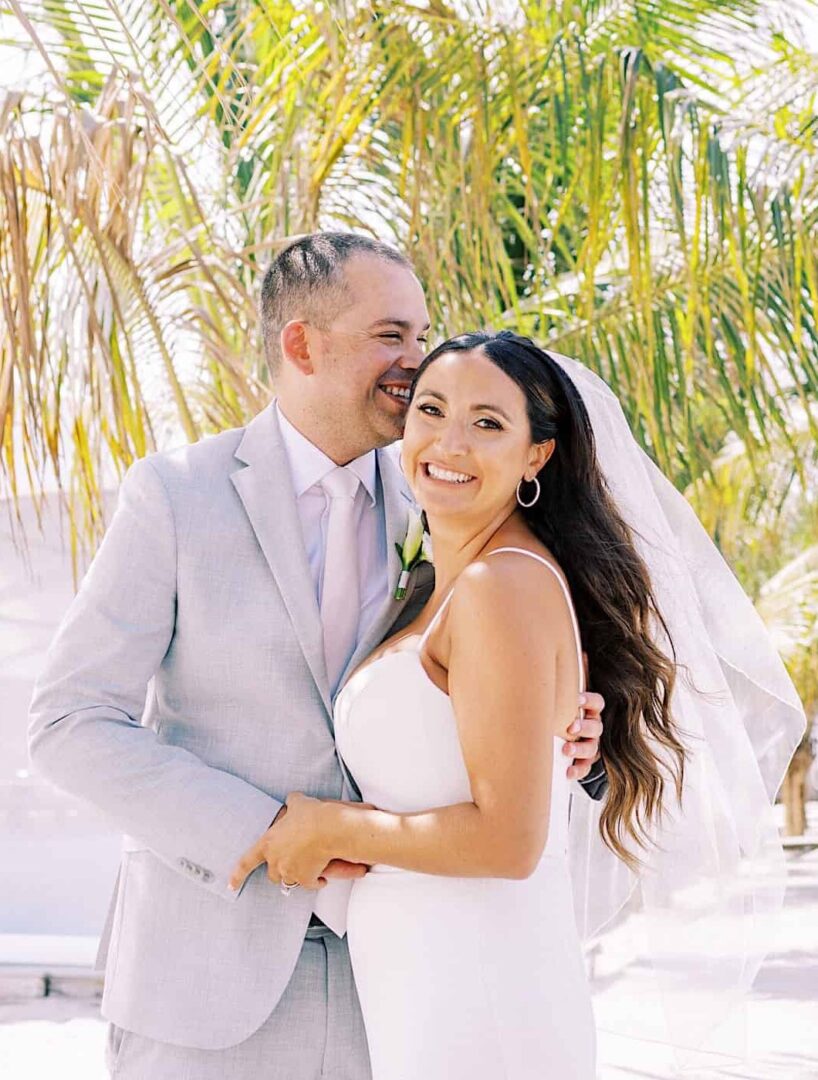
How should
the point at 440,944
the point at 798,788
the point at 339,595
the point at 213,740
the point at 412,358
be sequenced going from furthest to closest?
the point at 798,788, the point at 412,358, the point at 339,595, the point at 213,740, the point at 440,944

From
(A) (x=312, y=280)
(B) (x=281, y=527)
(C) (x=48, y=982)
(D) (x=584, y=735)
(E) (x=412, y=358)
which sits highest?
(A) (x=312, y=280)

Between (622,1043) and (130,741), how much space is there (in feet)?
19.3

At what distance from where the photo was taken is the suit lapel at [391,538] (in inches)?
93.7

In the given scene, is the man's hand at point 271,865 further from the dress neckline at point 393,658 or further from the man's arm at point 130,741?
the dress neckline at point 393,658

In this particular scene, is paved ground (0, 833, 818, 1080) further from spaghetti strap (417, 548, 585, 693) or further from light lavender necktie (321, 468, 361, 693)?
spaghetti strap (417, 548, 585, 693)

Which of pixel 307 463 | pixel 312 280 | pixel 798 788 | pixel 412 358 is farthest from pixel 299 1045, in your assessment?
pixel 798 788

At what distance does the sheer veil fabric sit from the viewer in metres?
2.74

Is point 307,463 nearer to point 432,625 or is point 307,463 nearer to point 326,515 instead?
point 326,515

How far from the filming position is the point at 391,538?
254 cm

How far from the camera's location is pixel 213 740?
231 cm

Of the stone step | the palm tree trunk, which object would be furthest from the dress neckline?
the palm tree trunk

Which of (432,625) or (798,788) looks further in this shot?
(798,788)

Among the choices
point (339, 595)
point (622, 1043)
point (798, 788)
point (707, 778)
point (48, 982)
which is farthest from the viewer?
point (798, 788)

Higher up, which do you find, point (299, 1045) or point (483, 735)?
point (483, 735)
